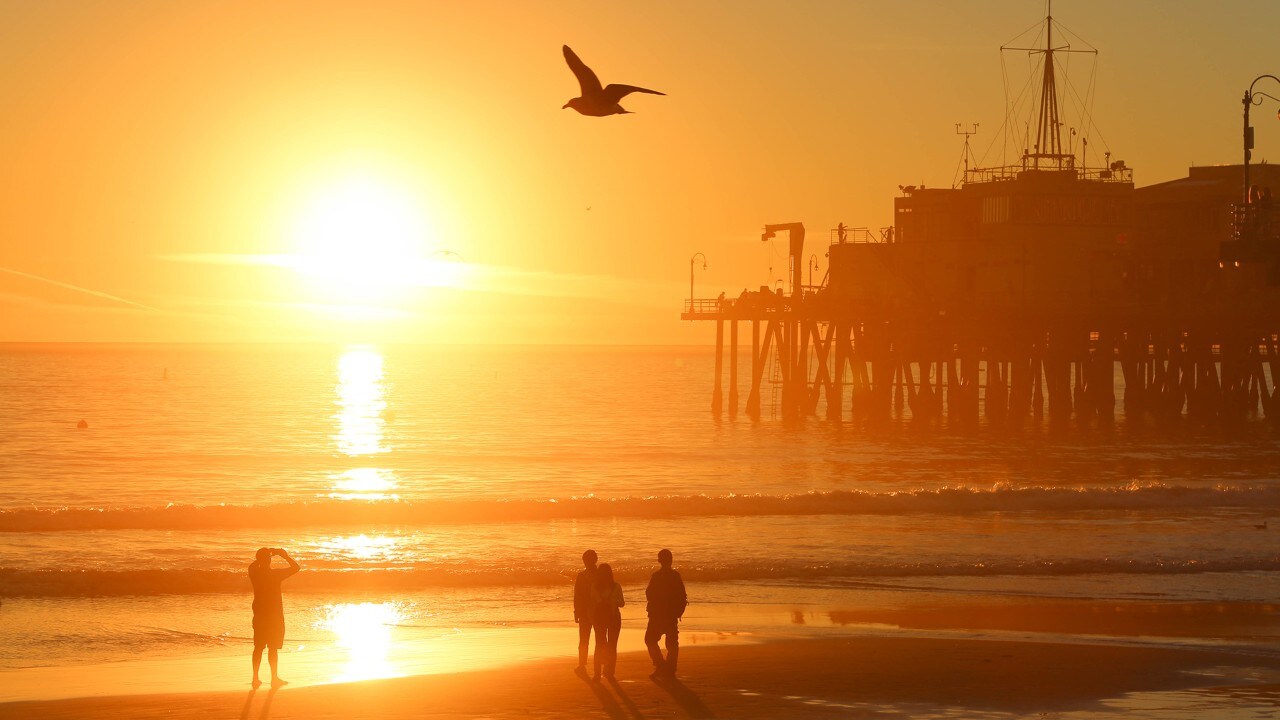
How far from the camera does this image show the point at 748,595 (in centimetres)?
2083

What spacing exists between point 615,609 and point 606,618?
0.20m

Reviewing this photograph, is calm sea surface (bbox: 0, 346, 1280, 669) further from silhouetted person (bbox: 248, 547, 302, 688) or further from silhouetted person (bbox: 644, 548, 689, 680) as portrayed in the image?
silhouetted person (bbox: 644, 548, 689, 680)

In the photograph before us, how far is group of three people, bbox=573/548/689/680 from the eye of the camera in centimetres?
1438

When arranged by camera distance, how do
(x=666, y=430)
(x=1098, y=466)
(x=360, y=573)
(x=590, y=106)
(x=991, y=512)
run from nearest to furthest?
(x=590, y=106) → (x=360, y=573) → (x=991, y=512) → (x=1098, y=466) → (x=666, y=430)

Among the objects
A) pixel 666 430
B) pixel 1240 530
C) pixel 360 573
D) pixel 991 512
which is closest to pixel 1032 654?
pixel 360 573

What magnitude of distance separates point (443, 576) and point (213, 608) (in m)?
4.01

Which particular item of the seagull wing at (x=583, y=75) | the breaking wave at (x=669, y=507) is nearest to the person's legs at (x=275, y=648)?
the seagull wing at (x=583, y=75)

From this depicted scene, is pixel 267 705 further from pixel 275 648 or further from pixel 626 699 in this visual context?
pixel 626 699

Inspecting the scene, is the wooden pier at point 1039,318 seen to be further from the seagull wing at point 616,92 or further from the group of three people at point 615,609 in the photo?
the seagull wing at point 616,92

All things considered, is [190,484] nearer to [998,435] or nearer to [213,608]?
[213,608]

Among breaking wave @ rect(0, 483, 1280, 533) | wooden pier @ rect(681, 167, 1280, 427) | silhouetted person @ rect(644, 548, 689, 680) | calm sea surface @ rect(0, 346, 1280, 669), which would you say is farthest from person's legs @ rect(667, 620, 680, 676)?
wooden pier @ rect(681, 167, 1280, 427)

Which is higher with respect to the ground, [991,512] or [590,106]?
[590,106]

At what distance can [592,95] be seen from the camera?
1120 centimetres

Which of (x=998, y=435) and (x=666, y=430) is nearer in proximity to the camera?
(x=998, y=435)
